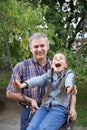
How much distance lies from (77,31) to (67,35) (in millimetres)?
793

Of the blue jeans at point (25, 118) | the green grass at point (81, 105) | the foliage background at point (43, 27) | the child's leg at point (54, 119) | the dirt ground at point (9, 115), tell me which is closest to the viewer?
the child's leg at point (54, 119)

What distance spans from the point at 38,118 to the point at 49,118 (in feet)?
0.36

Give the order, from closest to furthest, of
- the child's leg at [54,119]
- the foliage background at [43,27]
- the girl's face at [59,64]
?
the child's leg at [54,119]
the girl's face at [59,64]
the foliage background at [43,27]

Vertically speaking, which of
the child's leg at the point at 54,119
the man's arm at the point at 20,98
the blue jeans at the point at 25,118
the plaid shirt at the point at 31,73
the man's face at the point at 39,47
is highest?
the man's face at the point at 39,47

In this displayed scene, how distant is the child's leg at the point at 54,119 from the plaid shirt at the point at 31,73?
0.32m

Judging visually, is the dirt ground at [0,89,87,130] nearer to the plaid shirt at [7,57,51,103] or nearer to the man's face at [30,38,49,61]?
the plaid shirt at [7,57,51,103]

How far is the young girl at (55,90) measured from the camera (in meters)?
4.12

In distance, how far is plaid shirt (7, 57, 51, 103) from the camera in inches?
175

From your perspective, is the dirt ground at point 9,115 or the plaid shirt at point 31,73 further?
the dirt ground at point 9,115

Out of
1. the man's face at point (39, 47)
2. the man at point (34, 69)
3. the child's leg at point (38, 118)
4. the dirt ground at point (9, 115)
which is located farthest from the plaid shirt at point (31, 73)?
the dirt ground at point (9, 115)

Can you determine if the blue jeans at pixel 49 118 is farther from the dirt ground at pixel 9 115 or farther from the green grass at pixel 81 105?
the green grass at pixel 81 105

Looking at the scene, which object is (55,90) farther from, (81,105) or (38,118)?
(81,105)

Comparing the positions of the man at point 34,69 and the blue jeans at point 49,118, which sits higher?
the man at point 34,69

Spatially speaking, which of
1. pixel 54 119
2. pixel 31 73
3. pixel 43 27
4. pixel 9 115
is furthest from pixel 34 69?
pixel 9 115
